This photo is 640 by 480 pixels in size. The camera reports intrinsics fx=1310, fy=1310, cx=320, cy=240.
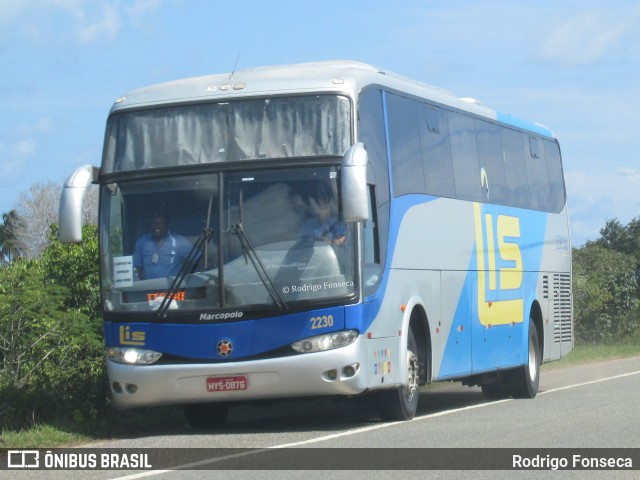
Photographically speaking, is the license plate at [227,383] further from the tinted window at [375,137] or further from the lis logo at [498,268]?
the lis logo at [498,268]

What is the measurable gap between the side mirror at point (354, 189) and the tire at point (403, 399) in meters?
Answer: 2.71

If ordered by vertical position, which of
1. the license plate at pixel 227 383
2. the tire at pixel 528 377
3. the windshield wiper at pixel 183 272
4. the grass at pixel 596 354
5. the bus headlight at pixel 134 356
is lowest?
the grass at pixel 596 354

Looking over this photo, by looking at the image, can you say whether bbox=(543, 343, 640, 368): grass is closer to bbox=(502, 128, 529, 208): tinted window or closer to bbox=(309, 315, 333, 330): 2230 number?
bbox=(502, 128, 529, 208): tinted window

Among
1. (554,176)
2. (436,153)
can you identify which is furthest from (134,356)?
(554,176)

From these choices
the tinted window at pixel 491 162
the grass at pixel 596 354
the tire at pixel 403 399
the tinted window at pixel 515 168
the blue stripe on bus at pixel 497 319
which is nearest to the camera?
the tire at pixel 403 399

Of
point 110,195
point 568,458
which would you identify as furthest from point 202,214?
point 568,458

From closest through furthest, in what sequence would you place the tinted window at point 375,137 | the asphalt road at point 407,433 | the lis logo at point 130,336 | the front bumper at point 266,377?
the asphalt road at point 407,433
the front bumper at point 266,377
the lis logo at point 130,336
the tinted window at point 375,137

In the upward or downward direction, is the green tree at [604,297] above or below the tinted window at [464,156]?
below

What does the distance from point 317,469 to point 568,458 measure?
2.12 metres

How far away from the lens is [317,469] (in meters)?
10.3

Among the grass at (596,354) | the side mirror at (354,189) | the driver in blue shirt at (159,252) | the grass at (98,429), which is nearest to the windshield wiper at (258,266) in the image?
the driver in blue shirt at (159,252)

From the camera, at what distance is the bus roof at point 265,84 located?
13.8 metres

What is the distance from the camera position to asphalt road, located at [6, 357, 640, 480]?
10266 mm
